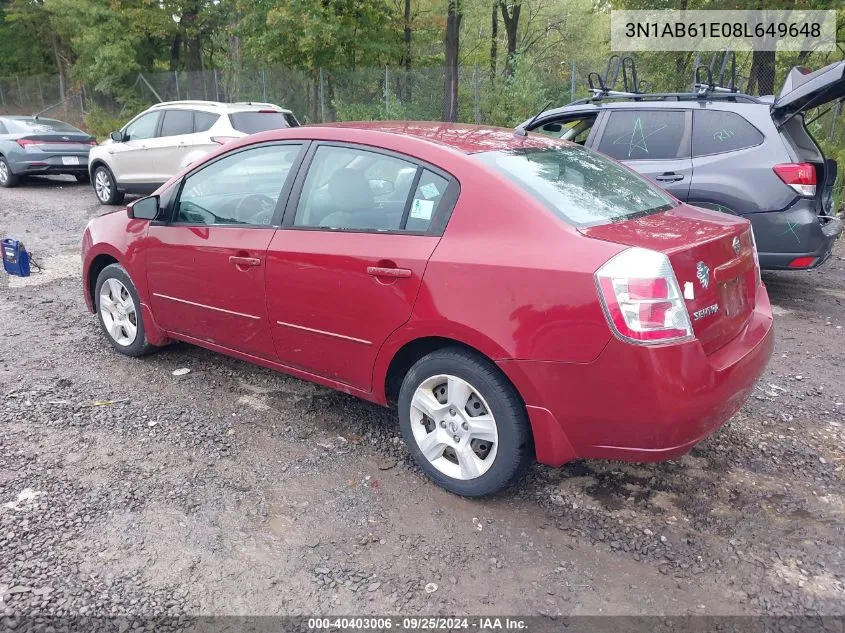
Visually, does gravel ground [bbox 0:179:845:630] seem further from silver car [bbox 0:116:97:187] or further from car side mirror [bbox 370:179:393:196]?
silver car [bbox 0:116:97:187]

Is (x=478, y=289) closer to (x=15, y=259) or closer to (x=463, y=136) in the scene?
(x=463, y=136)

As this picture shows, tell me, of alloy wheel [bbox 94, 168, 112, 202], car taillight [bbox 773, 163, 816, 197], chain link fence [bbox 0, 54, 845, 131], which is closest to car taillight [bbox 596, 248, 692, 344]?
car taillight [bbox 773, 163, 816, 197]

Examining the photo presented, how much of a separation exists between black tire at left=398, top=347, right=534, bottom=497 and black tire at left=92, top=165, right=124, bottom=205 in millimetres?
10730

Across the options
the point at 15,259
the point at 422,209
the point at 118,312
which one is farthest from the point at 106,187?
the point at 422,209

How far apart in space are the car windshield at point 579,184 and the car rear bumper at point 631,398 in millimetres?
679

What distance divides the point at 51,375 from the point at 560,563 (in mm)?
3677

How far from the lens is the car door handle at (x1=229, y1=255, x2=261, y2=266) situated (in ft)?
12.5

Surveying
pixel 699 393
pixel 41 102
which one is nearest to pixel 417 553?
pixel 699 393

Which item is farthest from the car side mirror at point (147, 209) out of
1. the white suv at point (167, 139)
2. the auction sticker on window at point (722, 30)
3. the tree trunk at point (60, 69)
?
the tree trunk at point (60, 69)

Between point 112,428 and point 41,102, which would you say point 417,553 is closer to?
point 112,428

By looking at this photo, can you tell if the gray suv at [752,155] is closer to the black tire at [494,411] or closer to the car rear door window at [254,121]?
the black tire at [494,411]

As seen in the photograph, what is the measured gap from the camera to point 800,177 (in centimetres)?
577

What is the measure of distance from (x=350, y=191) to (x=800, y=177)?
421 cm

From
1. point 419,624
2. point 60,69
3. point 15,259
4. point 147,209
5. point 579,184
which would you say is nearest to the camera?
point 419,624
